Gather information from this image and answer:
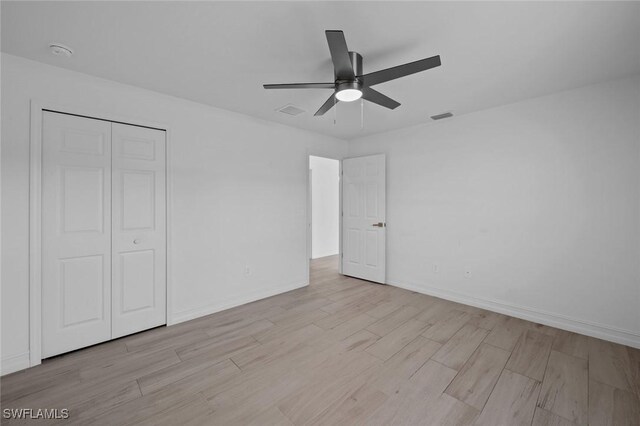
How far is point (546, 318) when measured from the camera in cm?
315

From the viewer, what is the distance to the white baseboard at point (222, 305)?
3.21 meters

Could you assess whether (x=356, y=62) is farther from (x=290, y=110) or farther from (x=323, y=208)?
(x=323, y=208)

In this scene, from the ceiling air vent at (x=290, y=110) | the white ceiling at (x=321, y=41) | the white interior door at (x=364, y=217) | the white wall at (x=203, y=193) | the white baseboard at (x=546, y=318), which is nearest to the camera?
the white ceiling at (x=321, y=41)

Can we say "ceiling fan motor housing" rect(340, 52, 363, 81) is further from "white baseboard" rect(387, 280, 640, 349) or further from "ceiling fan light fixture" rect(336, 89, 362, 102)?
"white baseboard" rect(387, 280, 640, 349)

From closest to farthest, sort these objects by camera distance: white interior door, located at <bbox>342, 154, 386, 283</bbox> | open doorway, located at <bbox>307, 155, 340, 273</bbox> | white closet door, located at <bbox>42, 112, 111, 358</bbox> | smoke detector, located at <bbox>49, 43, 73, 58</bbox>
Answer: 1. smoke detector, located at <bbox>49, 43, 73, 58</bbox>
2. white closet door, located at <bbox>42, 112, 111, 358</bbox>
3. white interior door, located at <bbox>342, 154, 386, 283</bbox>
4. open doorway, located at <bbox>307, 155, 340, 273</bbox>

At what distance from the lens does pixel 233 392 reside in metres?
2.03

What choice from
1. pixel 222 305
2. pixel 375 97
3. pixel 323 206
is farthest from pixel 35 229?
pixel 323 206

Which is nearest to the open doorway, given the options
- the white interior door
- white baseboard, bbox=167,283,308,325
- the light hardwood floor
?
the white interior door

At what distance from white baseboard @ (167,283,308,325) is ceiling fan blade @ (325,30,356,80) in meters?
3.00

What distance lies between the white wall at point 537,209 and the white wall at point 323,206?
2993 mm

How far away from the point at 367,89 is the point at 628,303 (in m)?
3.28

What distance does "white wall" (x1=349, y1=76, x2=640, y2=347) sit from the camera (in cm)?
274

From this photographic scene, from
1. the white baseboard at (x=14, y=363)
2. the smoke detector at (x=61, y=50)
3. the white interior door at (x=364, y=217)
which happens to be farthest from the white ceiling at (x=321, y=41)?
the white baseboard at (x=14, y=363)

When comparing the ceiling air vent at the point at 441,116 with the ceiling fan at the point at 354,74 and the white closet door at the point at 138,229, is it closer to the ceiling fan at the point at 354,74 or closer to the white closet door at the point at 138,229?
the ceiling fan at the point at 354,74
